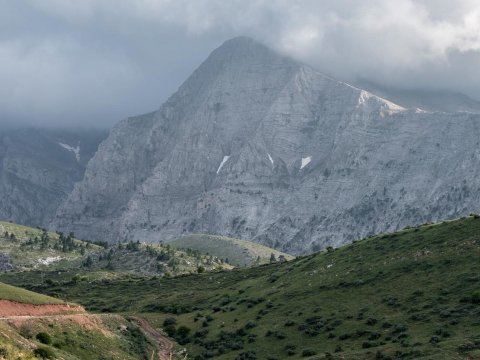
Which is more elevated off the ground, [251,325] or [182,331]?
[251,325]

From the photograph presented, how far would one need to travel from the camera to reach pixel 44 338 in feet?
223

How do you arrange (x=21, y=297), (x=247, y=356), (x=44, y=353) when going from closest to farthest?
(x=44, y=353) < (x=21, y=297) < (x=247, y=356)

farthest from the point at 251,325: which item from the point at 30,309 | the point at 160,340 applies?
the point at 30,309

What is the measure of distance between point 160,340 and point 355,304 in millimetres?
25732

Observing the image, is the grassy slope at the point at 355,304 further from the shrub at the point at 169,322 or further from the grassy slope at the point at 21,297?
the grassy slope at the point at 21,297

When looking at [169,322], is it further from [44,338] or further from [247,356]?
[44,338]

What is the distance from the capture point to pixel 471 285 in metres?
85.8

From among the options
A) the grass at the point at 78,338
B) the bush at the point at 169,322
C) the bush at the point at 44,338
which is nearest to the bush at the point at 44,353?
the grass at the point at 78,338

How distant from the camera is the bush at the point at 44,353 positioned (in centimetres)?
5873

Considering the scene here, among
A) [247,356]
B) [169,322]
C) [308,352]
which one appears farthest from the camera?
[169,322]

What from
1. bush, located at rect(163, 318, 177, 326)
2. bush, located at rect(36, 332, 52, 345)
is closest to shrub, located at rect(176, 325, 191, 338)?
bush, located at rect(163, 318, 177, 326)

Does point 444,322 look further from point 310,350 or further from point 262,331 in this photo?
point 262,331

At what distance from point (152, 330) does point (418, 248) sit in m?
40.0

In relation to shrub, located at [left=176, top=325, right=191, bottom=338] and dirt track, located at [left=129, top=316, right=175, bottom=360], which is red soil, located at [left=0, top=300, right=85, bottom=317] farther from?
shrub, located at [left=176, top=325, right=191, bottom=338]
